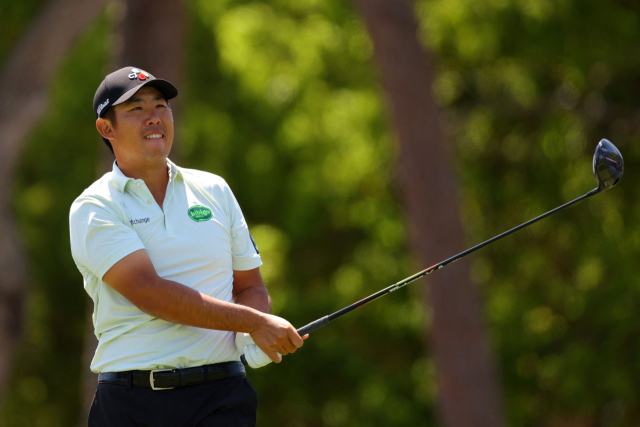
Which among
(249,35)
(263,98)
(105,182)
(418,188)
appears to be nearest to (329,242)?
(263,98)

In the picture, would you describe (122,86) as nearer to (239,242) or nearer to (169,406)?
(239,242)

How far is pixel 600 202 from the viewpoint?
11.1 meters

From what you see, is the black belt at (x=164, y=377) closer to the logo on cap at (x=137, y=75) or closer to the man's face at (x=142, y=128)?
the man's face at (x=142, y=128)

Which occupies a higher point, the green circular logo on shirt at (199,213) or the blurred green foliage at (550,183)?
the green circular logo on shirt at (199,213)

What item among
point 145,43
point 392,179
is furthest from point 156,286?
point 392,179

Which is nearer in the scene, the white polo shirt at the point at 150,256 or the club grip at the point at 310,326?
the white polo shirt at the point at 150,256

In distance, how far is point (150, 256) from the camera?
2.62 meters

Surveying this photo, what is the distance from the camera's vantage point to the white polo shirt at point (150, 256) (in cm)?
258

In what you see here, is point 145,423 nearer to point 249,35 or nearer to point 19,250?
point 19,250

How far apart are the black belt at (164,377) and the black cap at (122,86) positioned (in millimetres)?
846

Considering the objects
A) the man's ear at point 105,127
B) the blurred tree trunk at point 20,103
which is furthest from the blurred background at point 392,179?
the man's ear at point 105,127

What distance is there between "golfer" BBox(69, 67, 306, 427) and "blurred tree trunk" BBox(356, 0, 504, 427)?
5501 millimetres

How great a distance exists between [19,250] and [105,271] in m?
6.50

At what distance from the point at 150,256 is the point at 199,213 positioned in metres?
0.21
